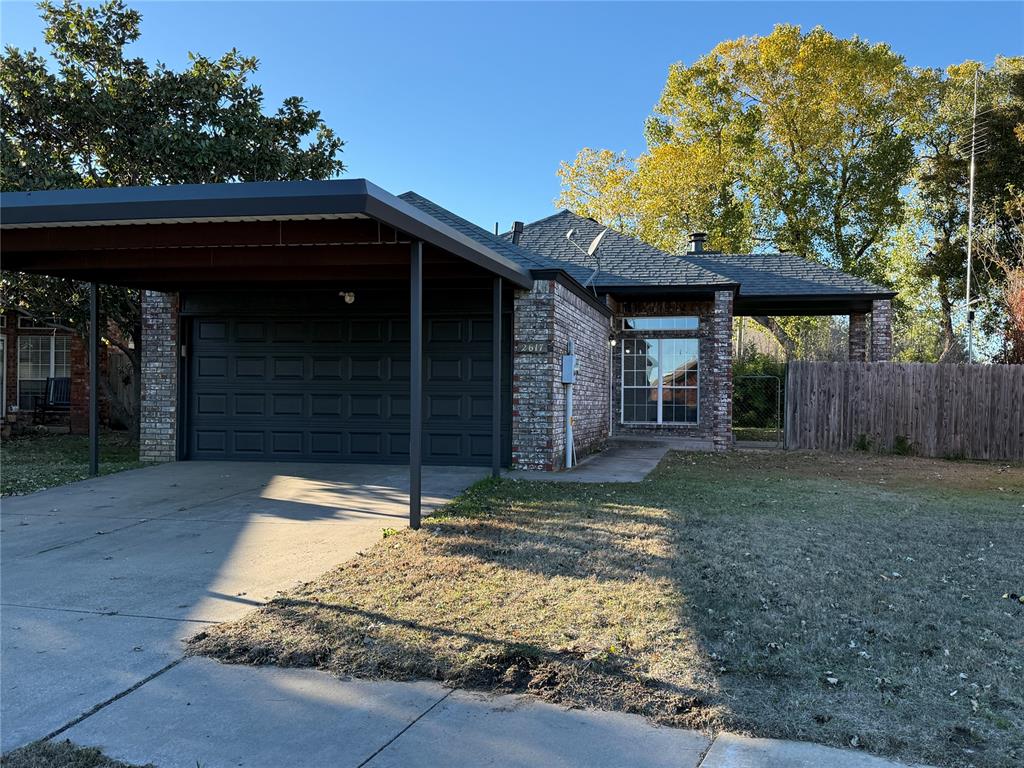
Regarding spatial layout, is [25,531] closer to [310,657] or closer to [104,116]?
[310,657]

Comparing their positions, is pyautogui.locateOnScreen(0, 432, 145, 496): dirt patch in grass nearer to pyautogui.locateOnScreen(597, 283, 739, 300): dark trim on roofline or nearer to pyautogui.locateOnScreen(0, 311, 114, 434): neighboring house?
pyautogui.locateOnScreen(0, 311, 114, 434): neighboring house

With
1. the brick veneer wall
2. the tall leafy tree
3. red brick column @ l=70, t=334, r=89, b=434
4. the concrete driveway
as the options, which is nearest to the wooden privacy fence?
the concrete driveway

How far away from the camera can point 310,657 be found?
147 inches

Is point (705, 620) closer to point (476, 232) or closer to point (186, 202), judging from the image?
point (186, 202)

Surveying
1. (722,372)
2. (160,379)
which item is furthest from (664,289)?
(160,379)

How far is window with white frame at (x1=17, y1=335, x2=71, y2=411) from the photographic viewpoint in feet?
58.0

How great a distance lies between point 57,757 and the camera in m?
2.77

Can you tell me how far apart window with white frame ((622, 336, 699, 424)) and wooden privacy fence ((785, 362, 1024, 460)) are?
2.32 m

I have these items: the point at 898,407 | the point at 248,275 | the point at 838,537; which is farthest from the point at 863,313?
the point at 248,275

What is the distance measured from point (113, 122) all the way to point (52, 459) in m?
5.74

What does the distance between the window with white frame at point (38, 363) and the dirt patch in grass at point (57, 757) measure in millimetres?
17309

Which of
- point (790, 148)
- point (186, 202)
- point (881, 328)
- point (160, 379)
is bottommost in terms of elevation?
point (160, 379)

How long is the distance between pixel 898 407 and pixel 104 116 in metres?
15.4

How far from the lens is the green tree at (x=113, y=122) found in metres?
12.1
